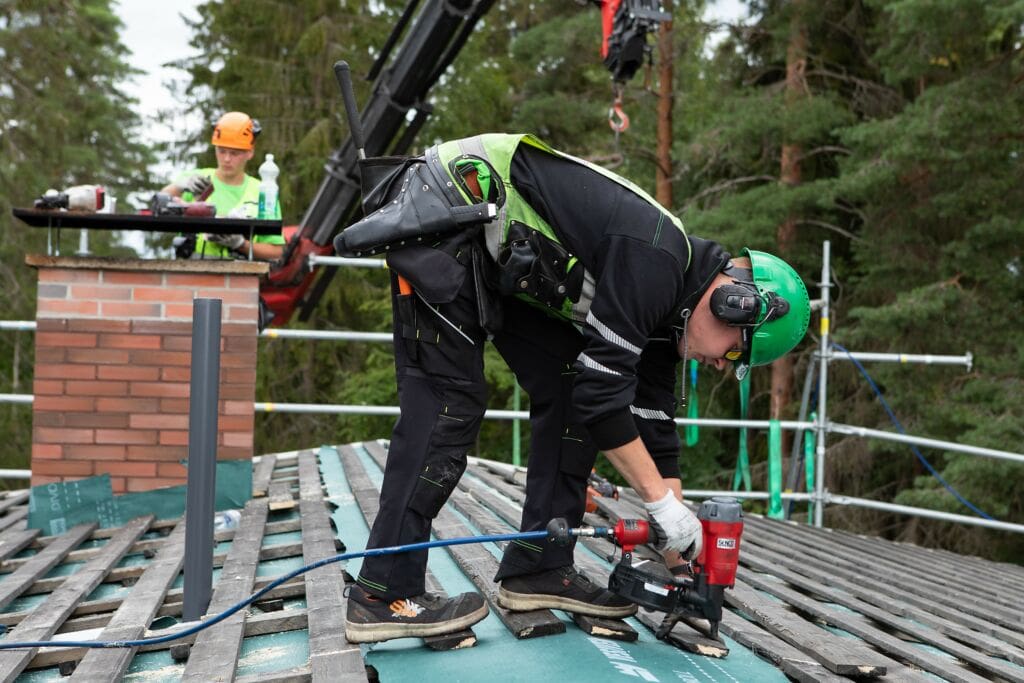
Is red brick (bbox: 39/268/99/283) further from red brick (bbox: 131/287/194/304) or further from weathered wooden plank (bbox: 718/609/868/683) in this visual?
weathered wooden plank (bbox: 718/609/868/683)

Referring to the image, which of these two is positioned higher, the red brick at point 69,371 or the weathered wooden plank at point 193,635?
the red brick at point 69,371

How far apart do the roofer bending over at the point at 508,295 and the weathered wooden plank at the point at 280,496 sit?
1845 millimetres

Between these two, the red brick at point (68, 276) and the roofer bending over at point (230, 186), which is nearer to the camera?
the red brick at point (68, 276)

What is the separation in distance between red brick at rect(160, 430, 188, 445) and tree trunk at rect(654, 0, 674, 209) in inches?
426

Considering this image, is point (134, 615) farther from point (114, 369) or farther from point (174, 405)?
point (114, 369)

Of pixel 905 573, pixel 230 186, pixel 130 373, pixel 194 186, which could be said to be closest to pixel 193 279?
pixel 130 373

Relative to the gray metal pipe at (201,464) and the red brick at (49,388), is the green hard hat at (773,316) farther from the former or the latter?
the red brick at (49,388)

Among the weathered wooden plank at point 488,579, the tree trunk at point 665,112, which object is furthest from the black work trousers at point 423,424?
the tree trunk at point 665,112

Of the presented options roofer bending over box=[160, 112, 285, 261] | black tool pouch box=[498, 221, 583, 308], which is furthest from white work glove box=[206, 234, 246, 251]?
black tool pouch box=[498, 221, 583, 308]

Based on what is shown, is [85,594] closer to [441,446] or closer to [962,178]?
[441,446]

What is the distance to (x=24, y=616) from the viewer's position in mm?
2791

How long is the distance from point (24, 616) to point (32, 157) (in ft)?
46.7

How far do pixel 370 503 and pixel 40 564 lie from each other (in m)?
1.18

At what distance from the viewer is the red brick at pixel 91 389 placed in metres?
4.33
